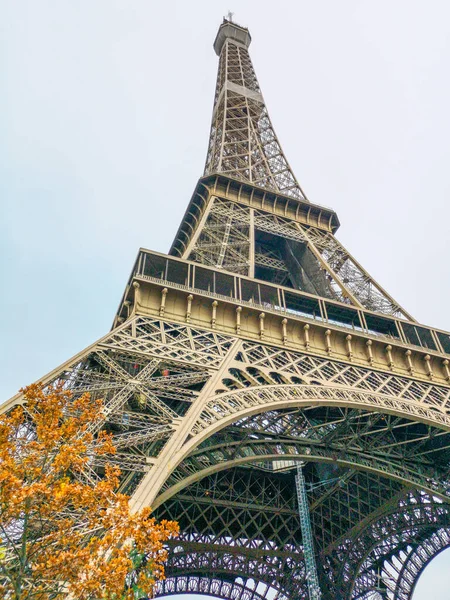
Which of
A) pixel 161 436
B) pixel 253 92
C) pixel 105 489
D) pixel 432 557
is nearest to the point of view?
pixel 105 489

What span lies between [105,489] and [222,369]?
24.7 ft

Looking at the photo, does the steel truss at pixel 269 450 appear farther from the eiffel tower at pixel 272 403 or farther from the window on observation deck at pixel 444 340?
the window on observation deck at pixel 444 340

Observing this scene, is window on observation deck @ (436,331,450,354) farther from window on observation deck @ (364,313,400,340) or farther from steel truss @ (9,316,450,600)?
steel truss @ (9,316,450,600)

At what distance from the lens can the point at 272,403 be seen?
568 inches

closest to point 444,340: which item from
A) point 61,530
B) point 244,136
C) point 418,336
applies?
point 418,336

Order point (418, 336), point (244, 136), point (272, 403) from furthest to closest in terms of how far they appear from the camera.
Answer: point (244, 136), point (418, 336), point (272, 403)

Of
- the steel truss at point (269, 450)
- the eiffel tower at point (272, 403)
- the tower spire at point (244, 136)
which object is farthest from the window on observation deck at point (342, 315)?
the tower spire at point (244, 136)

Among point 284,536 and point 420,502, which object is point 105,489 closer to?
point 420,502

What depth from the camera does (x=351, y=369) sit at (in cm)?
1903

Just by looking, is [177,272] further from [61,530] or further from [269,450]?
[61,530]

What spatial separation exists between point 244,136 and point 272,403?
2832cm

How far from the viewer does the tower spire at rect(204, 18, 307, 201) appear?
3431 cm

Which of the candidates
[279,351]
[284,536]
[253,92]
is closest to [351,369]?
[279,351]

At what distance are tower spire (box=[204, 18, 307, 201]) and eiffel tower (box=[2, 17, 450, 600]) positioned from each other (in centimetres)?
98
